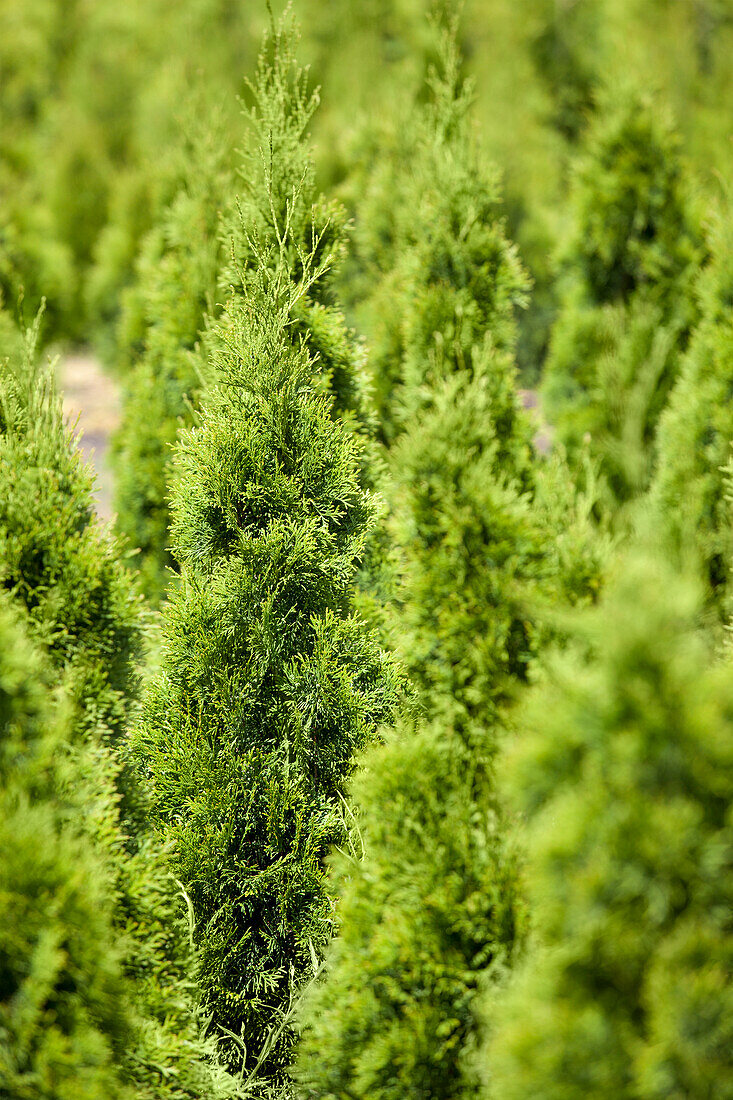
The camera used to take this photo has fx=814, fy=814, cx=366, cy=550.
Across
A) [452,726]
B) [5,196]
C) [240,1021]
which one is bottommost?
[240,1021]

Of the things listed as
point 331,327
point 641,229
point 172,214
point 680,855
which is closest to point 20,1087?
point 680,855

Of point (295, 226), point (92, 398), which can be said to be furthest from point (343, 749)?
point (92, 398)

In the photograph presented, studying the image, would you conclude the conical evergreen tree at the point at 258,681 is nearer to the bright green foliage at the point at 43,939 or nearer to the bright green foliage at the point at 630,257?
the bright green foliage at the point at 43,939

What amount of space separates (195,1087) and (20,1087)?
93 centimetres

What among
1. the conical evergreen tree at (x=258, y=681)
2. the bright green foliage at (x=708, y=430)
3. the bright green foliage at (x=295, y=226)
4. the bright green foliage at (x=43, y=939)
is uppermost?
the bright green foliage at (x=708, y=430)

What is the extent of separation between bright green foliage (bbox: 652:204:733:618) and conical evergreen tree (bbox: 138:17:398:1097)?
122 inches

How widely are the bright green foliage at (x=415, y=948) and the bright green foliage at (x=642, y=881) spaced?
25.5 inches

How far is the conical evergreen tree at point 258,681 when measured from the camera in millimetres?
3809

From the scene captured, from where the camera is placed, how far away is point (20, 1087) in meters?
2.47

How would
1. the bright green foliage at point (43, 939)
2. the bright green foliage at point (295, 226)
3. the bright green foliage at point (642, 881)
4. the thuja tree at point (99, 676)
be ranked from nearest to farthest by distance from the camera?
the bright green foliage at point (642, 881), the bright green foliage at point (43, 939), the thuja tree at point (99, 676), the bright green foliage at point (295, 226)

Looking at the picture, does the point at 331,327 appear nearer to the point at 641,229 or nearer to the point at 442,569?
the point at 442,569

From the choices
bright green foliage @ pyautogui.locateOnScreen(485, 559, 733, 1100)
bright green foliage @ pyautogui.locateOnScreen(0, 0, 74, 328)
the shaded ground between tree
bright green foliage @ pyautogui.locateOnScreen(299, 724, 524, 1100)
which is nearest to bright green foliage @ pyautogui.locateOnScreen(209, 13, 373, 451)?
bright green foliage @ pyautogui.locateOnScreen(299, 724, 524, 1100)

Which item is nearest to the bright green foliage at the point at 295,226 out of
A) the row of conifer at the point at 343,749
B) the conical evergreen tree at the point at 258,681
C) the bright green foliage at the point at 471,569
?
the row of conifer at the point at 343,749

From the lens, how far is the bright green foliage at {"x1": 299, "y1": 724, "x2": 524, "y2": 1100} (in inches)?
114
